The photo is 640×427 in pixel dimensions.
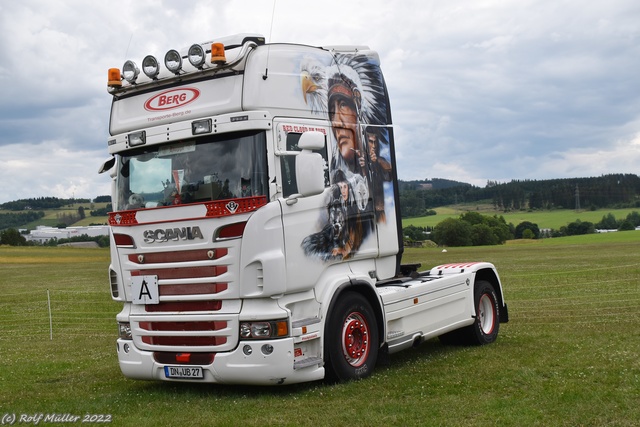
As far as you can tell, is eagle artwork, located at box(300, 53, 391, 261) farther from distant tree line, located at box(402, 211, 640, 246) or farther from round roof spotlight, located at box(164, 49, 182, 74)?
distant tree line, located at box(402, 211, 640, 246)

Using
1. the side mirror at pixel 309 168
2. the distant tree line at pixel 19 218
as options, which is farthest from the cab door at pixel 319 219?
the distant tree line at pixel 19 218

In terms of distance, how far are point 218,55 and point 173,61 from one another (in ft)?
2.28

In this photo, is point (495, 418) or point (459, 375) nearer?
point (495, 418)

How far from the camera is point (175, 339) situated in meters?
9.15

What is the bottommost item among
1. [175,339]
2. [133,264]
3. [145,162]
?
[175,339]

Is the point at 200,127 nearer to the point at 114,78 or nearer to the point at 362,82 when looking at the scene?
the point at 114,78

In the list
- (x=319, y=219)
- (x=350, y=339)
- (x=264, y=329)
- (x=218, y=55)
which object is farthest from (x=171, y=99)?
(x=350, y=339)

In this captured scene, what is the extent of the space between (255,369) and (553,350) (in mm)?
4801

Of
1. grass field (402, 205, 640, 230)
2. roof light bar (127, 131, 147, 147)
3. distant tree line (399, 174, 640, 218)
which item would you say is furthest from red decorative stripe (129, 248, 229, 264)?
distant tree line (399, 174, 640, 218)

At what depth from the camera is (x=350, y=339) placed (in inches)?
377

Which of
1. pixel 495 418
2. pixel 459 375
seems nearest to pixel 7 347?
pixel 459 375

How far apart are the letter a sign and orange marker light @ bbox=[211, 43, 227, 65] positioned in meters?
2.58

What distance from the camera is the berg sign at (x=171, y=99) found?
930 centimetres

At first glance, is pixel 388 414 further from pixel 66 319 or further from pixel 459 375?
pixel 66 319
